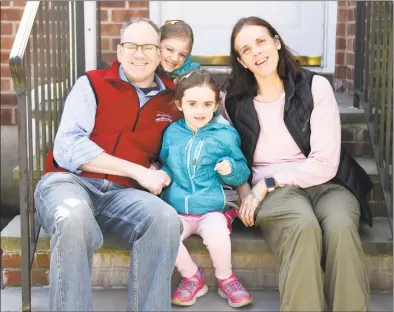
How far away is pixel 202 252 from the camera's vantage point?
2908 millimetres

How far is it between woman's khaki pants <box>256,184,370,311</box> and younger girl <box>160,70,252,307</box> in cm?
25

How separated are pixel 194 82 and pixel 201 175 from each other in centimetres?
40

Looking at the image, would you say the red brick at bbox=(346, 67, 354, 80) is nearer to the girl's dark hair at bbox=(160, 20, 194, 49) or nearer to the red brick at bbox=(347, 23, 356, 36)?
the red brick at bbox=(347, 23, 356, 36)

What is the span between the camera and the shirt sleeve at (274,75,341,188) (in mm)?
2805

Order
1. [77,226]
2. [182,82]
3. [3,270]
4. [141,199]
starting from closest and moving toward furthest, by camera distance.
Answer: [77,226] → [141,199] → [182,82] → [3,270]

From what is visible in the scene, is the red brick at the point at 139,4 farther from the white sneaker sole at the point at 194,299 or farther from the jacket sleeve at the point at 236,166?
the white sneaker sole at the point at 194,299

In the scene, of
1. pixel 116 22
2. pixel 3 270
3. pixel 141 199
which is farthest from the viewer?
pixel 116 22

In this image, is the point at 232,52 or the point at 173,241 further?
the point at 232,52

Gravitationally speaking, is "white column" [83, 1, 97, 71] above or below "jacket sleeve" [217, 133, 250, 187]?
above

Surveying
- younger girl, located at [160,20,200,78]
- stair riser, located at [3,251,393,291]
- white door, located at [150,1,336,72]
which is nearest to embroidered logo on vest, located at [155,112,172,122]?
younger girl, located at [160,20,200,78]

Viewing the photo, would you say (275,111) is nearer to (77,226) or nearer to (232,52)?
(232,52)

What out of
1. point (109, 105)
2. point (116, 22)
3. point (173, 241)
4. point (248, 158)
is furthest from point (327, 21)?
point (173, 241)

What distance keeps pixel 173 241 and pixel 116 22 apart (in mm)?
2170

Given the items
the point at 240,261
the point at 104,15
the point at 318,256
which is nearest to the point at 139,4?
the point at 104,15
